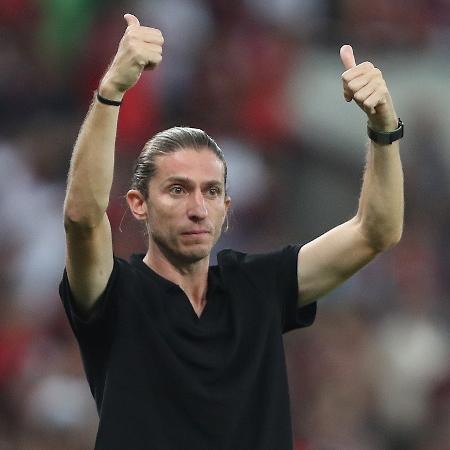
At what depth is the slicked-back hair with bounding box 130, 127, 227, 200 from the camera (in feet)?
11.1

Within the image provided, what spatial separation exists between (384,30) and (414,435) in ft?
8.99

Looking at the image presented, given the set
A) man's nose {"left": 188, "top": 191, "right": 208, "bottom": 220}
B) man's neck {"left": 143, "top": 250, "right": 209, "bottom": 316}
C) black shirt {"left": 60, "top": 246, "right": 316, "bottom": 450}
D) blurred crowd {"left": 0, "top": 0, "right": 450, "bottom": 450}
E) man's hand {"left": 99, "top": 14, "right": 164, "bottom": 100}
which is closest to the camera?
man's hand {"left": 99, "top": 14, "right": 164, "bottom": 100}

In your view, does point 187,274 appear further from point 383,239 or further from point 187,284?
point 383,239

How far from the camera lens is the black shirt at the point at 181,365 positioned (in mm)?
3121

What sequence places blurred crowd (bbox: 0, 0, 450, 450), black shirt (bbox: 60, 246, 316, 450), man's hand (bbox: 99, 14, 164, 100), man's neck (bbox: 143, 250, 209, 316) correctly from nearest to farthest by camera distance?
man's hand (bbox: 99, 14, 164, 100)
black shirt (bbox: 60, 246, 316, 450)
man's neck (bbox: 143, 250, 209, 316)
blurred crowd (bbox: 0, 0, 450, 450)

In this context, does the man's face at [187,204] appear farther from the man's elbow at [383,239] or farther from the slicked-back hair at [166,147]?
the man's elbow at [383,239]

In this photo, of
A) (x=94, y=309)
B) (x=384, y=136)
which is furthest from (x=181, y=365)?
(x=384, y=136)

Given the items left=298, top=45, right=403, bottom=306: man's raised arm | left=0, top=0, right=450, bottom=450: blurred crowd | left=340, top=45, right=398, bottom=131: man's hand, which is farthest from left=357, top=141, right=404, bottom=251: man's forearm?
left=0, top=0, right=450, bottom=450: blurred crowd

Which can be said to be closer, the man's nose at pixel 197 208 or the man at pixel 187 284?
the man at pixel 187 284

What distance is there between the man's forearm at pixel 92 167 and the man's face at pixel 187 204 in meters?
0.30

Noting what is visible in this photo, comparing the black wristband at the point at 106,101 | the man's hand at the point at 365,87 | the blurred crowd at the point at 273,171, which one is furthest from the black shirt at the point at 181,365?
the blurred crowd at the point at 273,171

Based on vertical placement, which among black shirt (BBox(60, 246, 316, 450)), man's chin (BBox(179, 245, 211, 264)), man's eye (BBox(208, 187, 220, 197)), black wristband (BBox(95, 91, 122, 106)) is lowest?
black shirt (BBox(60, 246, 316, 450))

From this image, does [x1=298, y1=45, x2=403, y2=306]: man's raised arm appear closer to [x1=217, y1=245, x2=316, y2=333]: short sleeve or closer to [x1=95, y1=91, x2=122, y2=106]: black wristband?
[x1=217, y1=245, x2=316, y2=333]: short sleeve

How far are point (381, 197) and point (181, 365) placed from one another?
0.75m
